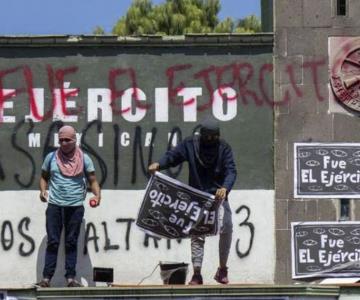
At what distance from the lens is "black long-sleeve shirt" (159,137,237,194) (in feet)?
59.6

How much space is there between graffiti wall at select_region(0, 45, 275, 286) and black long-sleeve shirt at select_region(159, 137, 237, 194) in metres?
1.10

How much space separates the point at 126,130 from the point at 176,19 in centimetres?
2235

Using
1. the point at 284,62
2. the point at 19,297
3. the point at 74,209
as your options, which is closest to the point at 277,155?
the point at 284,62

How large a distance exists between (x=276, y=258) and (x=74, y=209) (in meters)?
2.77

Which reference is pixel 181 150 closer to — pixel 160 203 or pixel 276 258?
pixel 160 203

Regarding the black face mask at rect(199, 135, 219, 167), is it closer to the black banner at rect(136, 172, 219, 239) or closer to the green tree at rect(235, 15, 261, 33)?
the black banner at rect(136, 172, 219, 239)

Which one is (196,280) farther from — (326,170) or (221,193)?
(326,170)

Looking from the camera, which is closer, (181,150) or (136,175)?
(181,150)

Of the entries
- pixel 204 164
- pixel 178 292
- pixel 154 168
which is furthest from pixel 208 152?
pixel 178 292

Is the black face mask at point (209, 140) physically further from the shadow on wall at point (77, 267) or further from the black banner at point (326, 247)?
the shadow on wall at point (77, 267)

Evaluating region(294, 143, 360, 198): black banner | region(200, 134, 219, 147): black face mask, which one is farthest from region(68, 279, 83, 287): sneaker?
region(294, 143, 360, 198): black banner

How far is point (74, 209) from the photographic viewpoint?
60.4 feet

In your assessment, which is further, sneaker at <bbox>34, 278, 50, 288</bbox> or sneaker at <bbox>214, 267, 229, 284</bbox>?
sneaker at <bbox>214, 267, 229, 284</bbox>

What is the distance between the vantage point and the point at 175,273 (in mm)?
18422
